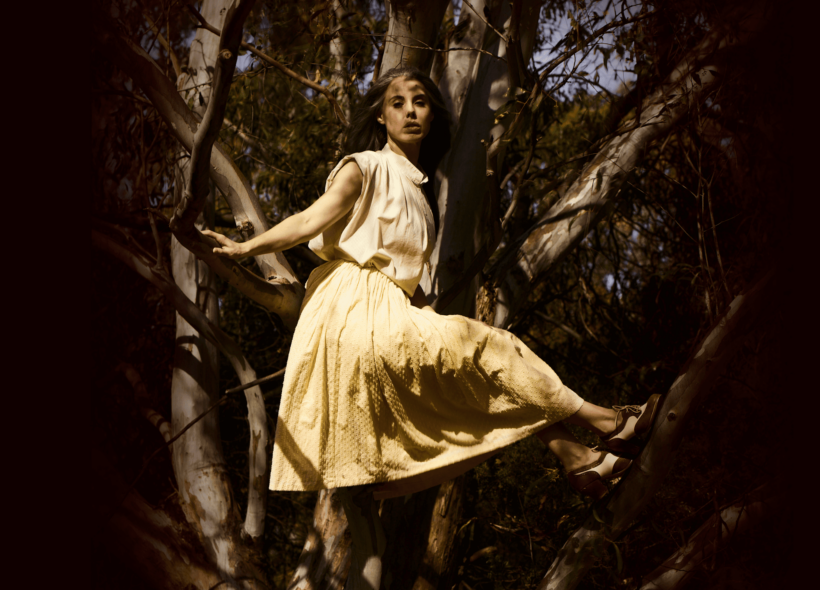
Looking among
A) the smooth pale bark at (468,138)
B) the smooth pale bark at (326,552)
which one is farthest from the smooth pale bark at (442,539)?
the smooth pale bark at (468,138)

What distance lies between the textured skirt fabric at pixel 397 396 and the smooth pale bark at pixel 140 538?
1.54 m

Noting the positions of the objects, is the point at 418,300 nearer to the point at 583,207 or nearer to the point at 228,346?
the point at 228,346

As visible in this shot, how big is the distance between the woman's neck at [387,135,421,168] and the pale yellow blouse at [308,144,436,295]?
0.16 meters

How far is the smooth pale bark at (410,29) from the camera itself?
3664 millimetres

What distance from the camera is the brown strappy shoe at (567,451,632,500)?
2707 millimetres

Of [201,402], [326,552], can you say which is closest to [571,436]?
[326,552]

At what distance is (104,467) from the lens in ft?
12.7

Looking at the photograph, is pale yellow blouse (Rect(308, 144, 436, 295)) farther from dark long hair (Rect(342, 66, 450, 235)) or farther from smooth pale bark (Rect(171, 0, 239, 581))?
smooth pale bark (Rect(171, 0, 239, 581))

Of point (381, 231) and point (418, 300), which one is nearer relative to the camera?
point (381, 231)

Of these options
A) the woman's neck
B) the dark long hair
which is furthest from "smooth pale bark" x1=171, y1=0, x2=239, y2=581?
the woman's neck

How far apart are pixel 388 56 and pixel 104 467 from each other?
2.52m

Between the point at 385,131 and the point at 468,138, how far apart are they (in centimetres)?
97

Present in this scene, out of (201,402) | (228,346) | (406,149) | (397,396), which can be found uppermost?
(406,149)

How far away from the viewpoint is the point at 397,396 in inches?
107
